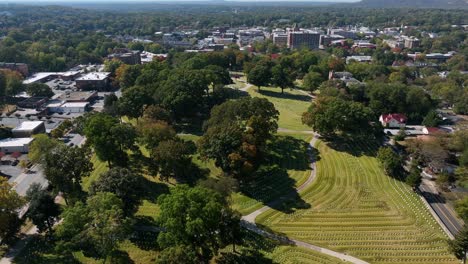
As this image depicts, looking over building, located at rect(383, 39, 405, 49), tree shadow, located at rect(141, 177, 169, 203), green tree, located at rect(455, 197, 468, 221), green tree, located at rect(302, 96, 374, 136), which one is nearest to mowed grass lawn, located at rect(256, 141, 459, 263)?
green tree, located at rect(455, 197, 468, 221)

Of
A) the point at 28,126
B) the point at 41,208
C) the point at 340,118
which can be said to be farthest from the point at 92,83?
the point at 340,118

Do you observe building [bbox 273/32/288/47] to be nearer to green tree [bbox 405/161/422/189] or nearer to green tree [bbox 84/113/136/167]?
green tree [bbox 405/161/422/189]

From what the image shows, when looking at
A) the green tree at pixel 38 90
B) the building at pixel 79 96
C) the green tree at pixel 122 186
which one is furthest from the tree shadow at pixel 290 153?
the green tree at pixel 38 90

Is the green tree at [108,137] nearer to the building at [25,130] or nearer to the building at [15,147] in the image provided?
the building at [15,147]

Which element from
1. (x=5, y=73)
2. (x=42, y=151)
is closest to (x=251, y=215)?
(x=42, y=151)

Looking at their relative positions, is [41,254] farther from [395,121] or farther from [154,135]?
[395,121]

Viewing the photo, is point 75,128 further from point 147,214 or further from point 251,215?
point 251,215
